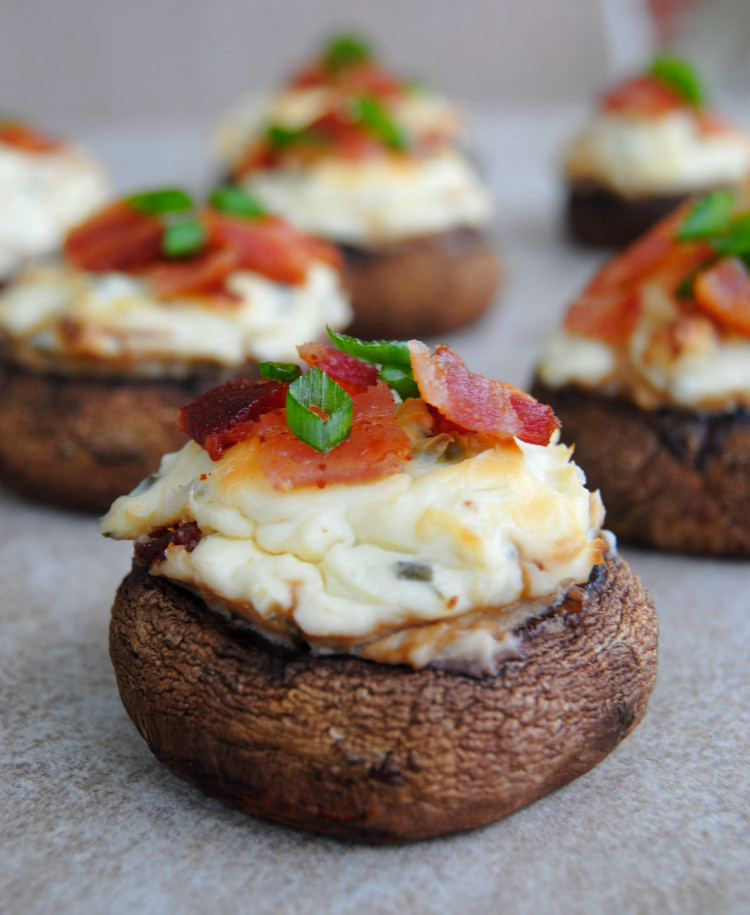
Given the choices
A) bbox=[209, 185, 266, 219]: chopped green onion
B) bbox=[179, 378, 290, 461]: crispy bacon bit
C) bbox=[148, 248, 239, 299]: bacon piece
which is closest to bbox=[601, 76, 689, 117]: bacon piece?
bbox=[209, 185, 266, 219]: chopped green onion

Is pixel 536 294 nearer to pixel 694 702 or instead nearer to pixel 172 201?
pixel 172 201

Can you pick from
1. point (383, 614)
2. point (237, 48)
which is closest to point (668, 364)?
point (383, 614)

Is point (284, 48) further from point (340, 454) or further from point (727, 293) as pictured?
point (340, 454)

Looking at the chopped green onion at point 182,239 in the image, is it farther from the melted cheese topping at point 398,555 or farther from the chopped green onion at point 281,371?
the melted cheese topping at point 398,555

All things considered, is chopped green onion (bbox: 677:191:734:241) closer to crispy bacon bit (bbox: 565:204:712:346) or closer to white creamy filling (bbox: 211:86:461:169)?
crispy bacon bit (bbox: 565:204:712:346)

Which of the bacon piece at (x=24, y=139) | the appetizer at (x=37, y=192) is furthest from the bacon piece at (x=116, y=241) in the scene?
the bacon piece at (x=24, y=139)

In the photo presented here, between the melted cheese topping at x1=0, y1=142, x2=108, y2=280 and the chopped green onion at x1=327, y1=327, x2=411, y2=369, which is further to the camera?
the melted cheese topping at x1=0, y1=142, x2=108, y2=280

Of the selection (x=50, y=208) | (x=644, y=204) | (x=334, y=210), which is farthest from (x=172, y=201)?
(x=644, y=204)
